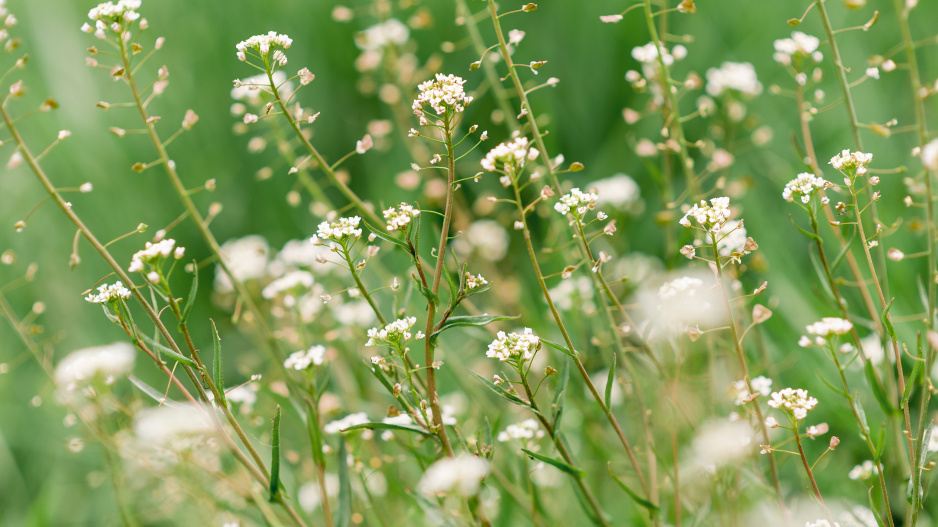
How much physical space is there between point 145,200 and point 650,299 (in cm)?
144

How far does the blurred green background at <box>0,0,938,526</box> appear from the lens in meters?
1.71

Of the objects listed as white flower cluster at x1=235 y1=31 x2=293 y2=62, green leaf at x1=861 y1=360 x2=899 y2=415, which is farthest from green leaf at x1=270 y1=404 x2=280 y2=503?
green leaf at x1=861 y1=360 x2=899 y2=415

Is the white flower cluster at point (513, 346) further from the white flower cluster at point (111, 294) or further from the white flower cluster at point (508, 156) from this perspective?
the white flower cluster at point (111, 294)

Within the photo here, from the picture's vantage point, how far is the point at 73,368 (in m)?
0.86

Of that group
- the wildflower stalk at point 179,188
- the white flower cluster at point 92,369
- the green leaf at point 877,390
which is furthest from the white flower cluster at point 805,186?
the white flower cluster at point 92,369

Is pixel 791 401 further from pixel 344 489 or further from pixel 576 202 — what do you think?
pixel 344 489

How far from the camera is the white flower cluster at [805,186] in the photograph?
67 cm

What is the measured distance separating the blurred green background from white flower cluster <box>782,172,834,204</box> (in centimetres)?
93

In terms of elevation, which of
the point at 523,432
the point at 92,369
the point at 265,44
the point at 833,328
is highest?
the point at 265,44

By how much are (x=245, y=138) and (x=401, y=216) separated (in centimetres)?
168

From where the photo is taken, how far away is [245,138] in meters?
2.17

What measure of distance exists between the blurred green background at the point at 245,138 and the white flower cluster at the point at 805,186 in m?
0.93

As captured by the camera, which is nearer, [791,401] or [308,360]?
[791,401]

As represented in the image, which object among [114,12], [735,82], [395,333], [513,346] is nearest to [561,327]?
[513,346]
